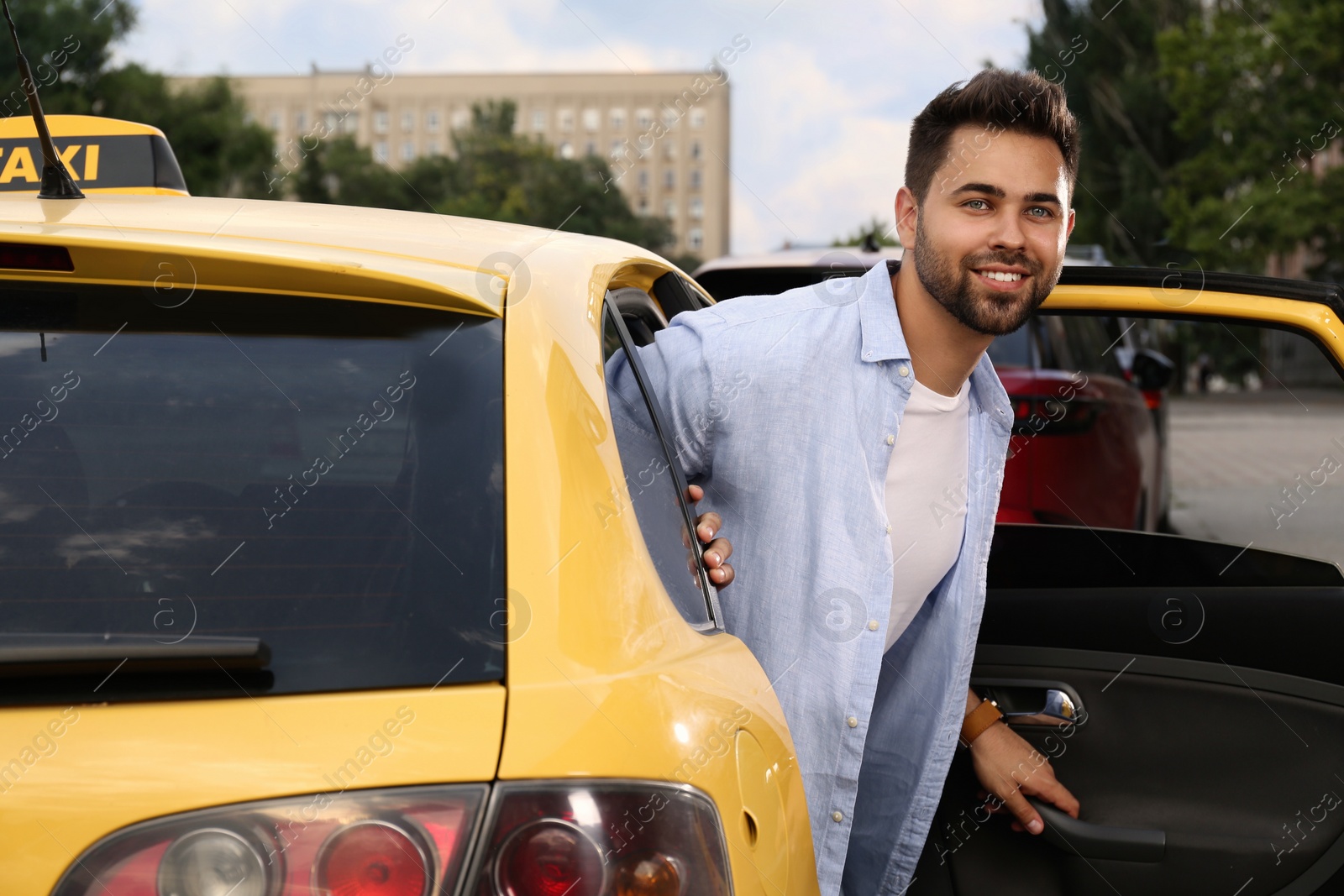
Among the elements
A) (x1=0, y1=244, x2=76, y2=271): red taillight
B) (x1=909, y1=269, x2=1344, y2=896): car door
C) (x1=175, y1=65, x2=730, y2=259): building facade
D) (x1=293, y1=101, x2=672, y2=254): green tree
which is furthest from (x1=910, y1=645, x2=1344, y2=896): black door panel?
(x1=175, y1=65, x2=730, y2=259): building facade

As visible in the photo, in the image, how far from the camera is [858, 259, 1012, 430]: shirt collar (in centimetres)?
236

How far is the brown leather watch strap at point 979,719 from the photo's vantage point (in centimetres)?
270

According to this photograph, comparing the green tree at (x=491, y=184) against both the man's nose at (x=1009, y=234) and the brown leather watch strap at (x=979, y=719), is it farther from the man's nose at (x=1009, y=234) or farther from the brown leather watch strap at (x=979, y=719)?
the man's nose at (x=1009, y=234)

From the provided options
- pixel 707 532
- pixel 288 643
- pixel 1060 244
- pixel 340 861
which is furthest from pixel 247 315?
pixel 1060 244

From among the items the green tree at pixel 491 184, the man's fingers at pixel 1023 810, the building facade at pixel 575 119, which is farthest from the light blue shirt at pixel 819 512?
the building facade at pixel 575 119

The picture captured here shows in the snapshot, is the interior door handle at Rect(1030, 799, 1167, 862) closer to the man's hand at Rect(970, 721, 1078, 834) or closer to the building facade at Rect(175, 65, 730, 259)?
the man's hand at Rect(970, 721, 1078, 834)

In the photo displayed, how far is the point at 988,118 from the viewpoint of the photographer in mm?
2445

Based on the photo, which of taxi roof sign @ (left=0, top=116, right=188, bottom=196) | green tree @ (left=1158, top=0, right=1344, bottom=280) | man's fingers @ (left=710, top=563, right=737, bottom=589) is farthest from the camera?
green tree @ (left=1158, top=0, right=1344, bottom=280)

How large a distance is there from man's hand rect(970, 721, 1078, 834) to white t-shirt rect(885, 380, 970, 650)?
0.37 meters

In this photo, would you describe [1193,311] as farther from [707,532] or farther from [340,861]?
[340,861]

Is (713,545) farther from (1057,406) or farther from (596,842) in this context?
(1057,406)

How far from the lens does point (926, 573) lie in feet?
7.93

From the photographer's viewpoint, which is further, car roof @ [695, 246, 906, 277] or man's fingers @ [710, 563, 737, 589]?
car roof @ [695, 246, 906, 277]

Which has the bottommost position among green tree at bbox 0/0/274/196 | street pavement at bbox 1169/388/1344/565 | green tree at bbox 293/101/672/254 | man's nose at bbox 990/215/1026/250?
green tree at bbox 293/101/672/254
